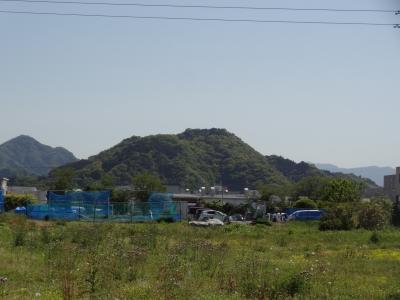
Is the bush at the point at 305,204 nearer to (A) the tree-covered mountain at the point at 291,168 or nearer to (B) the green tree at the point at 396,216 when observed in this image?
(B) the green tree at the point at 396,216

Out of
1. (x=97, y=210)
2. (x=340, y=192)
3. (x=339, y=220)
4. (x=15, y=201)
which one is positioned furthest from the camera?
(x=340, y=192)

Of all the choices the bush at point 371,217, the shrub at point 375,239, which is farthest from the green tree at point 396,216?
the shrub at point 375,239

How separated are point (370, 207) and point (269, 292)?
33849mm

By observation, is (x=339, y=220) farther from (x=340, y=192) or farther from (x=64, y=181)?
(x=64, y=181)

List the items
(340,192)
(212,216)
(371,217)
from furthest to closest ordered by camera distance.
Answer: (340,192) → (212,216) → (371,217)

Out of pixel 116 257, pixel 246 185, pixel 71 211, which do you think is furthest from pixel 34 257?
pixel 246 185

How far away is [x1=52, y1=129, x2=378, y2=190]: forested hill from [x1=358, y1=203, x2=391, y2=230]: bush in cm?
11194

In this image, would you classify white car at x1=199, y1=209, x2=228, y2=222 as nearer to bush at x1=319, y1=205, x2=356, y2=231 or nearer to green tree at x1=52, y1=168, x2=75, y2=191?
bush at x1=319, y1=205, x2=356, y2=231

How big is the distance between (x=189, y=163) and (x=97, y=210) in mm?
129424

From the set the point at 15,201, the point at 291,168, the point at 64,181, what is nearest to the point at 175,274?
the point at 15,201

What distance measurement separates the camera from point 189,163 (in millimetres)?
173125

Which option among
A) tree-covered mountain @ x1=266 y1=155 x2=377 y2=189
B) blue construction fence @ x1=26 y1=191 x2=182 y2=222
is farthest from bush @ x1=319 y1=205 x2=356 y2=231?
tree-covered mountain @ x1=266 y1=155 x2=377 y2=189

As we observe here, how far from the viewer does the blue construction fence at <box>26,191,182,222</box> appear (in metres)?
42.8

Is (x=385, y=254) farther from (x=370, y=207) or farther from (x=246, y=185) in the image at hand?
(x=246, y=185)
